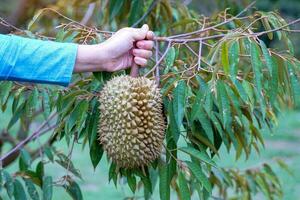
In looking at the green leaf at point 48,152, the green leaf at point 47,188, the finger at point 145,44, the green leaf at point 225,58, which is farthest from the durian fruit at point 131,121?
the green leaf at point 48,152

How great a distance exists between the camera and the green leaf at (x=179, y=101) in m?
1.85

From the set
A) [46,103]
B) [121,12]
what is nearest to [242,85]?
[46,103]

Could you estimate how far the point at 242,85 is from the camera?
1.90 m

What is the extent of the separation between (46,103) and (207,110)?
0.66 metres

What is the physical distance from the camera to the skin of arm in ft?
6.24

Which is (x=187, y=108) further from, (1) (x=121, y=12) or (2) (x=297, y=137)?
(2) (x=297, y=137)

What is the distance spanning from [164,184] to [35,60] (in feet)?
1.68

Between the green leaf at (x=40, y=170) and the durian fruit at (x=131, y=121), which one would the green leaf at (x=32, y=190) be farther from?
the durian fruit at (x=131, y=121)

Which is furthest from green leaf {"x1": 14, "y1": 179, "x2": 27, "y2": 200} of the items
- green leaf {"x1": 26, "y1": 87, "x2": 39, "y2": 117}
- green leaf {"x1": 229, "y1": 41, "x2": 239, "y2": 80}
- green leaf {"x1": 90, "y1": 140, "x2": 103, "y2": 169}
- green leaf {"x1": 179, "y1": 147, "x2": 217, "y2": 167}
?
green leaf {"x1": 229, "y1": 41, "x2": 239, "y2": 80}

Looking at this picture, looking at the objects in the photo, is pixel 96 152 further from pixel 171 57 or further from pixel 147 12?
pixel 147 12

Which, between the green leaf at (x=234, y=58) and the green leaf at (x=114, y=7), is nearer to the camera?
the green leaf at (x=234, y=58)

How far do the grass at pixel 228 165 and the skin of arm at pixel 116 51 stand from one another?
253 cm

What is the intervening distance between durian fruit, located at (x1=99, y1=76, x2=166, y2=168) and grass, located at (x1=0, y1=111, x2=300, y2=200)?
2.56 metres

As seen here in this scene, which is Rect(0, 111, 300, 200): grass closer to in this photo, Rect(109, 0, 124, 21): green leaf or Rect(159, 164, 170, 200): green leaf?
Rect(109, 0, 124, 21): green leaf
